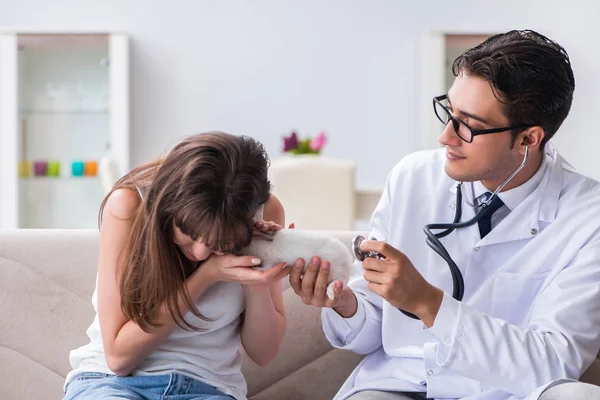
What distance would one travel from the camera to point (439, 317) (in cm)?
144

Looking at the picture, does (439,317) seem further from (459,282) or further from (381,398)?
(381,398)

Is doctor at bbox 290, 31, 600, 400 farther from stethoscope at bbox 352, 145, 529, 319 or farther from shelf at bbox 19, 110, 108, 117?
shelf at bbox 19, 110, 108, 117

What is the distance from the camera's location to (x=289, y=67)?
5629 mm

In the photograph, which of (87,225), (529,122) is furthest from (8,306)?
(87,225)

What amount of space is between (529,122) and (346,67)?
13.4ft

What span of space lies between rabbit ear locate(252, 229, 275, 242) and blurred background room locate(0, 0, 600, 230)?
3.95m

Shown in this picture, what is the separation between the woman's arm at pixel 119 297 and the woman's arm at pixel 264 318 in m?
0.12

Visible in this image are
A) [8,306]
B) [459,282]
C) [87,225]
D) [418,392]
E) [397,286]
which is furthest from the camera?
[87,225]

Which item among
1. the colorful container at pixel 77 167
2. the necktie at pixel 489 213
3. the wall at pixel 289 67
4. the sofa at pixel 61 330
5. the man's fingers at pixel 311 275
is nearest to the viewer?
the man's fingers at pixel 311 275

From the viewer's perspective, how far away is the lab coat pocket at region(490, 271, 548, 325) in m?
1.62

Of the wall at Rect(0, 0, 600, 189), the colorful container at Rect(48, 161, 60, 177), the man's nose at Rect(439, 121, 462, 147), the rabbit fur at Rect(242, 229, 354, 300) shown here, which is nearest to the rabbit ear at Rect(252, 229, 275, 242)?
the rabbit fur at Rect(242, 229, 354, 300)

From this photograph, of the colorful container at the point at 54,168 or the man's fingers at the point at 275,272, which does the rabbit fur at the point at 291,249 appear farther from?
the colorful container at the point at 54,168

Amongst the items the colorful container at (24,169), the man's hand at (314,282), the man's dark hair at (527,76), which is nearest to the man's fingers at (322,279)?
the man's hand at (314,282)

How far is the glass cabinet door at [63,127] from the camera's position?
209 inches
